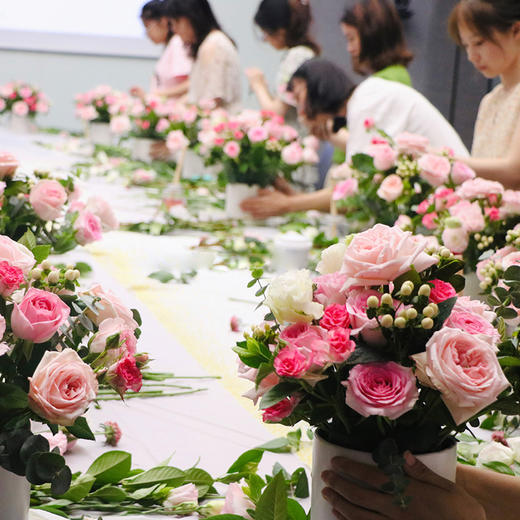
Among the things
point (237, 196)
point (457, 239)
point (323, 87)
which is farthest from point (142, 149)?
point (457, 239)

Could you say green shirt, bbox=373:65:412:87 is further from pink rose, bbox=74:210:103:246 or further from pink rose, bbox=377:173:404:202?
pink rose, bbox=74:210:103:246

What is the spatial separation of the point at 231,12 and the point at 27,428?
664 cm

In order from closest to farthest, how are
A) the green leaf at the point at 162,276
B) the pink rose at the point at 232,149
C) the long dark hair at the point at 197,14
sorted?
the green leaf at the point at 162,276 < the pink rose at the point at 232,149 < the long dark hair at the point at 197,14

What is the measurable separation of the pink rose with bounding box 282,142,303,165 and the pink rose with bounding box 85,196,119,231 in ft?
2.91

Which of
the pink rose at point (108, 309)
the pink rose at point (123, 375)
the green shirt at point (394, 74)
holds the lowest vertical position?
the green shirt at point (394, 74)

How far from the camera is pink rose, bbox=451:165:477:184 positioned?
5.48ft

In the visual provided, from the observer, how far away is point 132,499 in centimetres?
85

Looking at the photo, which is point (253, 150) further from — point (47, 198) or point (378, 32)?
point (47, 198)

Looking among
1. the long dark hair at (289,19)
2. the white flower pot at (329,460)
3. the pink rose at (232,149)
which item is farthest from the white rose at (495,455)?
the long dark hair at (289,19)

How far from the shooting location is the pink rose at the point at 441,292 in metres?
0.67

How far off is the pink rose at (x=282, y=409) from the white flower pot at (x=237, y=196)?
189cm

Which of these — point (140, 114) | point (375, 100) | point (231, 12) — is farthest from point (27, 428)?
point (231, 12)

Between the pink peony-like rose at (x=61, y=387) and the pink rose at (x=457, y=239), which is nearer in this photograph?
the pink peony-like rose at (x=61, y=387)

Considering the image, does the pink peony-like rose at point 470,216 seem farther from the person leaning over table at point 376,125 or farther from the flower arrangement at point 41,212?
the person leaning over table at point 376,125
